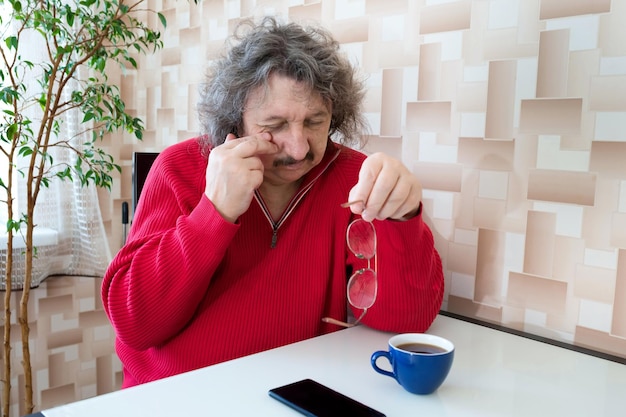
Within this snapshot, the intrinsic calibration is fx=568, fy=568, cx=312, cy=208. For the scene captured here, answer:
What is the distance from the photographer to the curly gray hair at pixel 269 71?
1122 millimetres

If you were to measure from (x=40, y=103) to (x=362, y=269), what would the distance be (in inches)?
49.4

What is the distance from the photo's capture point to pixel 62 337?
2.16m

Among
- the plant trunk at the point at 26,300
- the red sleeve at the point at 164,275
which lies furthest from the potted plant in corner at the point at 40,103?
A: the red sleeve at the point at 164,275

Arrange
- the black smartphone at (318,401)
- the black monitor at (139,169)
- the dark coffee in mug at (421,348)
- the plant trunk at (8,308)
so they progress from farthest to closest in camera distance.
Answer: the plant trunk at (8,308), the black monitor at (139,169), the dark coffee in mug at (421,348), the black smartphone at (318,401)

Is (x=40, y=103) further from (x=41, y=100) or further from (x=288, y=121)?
(x=288, y=121)

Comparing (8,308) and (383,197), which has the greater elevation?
(383,197)

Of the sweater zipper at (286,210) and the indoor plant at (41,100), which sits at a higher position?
the indoor plant at (41,100)

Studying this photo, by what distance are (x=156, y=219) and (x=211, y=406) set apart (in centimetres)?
48

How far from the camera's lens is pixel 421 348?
35.6 inches

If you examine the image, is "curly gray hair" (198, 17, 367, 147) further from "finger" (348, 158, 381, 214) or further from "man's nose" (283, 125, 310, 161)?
"finger" (348, 158, 381, 214)

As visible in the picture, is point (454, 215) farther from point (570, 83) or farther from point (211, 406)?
point (211, 406)

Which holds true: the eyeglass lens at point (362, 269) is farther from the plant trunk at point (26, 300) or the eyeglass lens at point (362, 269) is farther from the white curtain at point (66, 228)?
the white curtain at point (66, 228)

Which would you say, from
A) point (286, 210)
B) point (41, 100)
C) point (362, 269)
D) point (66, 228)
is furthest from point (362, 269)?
point (66, 228)

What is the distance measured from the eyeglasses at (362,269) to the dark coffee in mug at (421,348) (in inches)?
5.5
